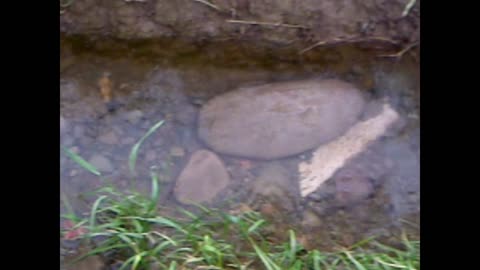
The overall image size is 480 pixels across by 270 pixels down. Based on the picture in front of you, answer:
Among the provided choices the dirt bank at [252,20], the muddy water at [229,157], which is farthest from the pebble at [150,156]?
the dirt bank at [252,20]

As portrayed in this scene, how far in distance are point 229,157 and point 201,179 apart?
0.34 feet

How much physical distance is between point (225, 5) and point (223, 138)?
35cm

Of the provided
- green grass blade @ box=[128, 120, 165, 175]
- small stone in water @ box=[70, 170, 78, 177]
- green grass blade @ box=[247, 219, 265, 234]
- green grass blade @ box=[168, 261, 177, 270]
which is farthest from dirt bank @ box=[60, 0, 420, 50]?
green grass blade @ box=[168, 261, 177, 270]

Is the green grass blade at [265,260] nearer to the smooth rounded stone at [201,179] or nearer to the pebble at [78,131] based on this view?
the smooth rounded stone at [201,179]

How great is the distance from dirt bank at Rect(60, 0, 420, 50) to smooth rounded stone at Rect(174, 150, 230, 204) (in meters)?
0.32

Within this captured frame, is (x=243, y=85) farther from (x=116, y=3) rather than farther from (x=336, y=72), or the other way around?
(x=116, y=3)

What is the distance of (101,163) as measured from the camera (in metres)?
1.82

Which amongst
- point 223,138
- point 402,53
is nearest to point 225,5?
point 223,138

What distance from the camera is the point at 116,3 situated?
1.84 meters

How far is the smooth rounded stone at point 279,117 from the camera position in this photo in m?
1.89

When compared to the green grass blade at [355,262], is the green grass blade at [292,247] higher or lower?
higher

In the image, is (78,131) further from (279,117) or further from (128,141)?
(279,117)

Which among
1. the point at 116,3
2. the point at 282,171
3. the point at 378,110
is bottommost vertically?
the point at 282,171

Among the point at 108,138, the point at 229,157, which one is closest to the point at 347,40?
the point at 229,157
